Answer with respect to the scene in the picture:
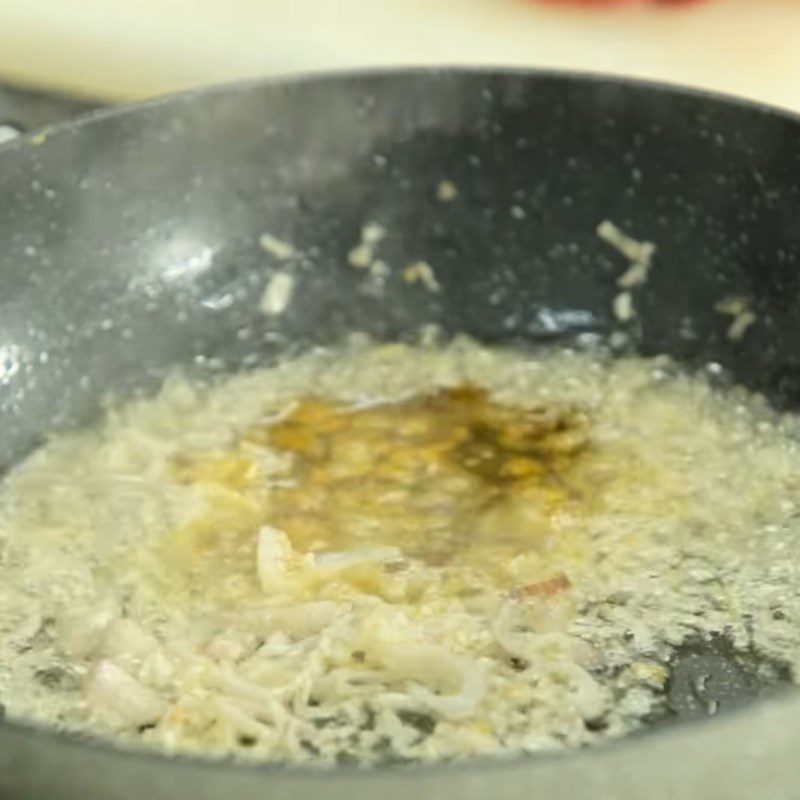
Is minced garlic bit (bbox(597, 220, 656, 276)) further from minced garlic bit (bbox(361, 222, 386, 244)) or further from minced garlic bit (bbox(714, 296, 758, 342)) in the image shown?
minced garlic bit (bbox(361, 222, 386, 244))

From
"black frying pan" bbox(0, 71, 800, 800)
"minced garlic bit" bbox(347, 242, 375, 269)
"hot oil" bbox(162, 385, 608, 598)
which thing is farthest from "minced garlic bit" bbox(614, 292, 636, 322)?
"minced garlic bit" bbox(347, 242, 375, 269)

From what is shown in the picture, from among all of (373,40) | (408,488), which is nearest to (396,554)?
(408,488)

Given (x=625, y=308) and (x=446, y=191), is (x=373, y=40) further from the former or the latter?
(x=625, y=308)

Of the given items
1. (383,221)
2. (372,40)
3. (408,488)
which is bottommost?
(408,488)

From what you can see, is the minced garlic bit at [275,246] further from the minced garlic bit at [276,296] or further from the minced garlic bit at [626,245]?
the minced garlic bit at [626,245]

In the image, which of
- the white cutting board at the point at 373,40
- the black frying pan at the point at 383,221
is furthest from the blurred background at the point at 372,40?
the black frying pan at the point at 383,221

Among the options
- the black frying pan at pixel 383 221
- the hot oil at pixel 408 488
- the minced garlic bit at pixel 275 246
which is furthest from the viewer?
the minced garlic bit at pixel 275 246
